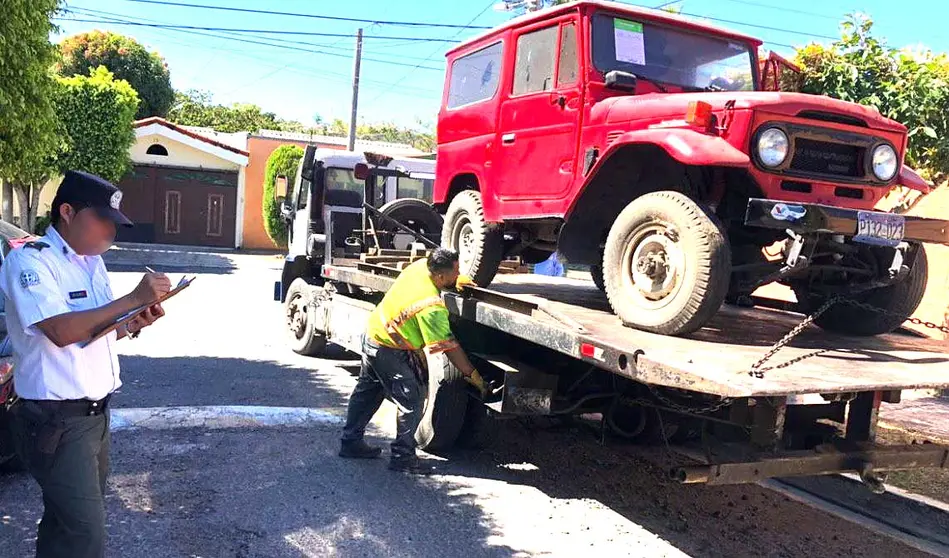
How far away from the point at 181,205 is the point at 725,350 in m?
25.1

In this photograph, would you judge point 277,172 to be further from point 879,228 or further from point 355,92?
point 879,228

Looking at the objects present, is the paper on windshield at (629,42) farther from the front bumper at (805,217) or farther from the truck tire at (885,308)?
the truck tire at (885,308)

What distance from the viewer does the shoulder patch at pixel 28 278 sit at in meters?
2.61

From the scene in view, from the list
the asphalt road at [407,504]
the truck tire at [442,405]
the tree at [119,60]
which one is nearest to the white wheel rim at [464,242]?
the truck tire at [442,405]

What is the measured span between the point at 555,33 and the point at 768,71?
1.80 meters

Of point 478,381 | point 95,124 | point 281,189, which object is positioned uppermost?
point 95,124

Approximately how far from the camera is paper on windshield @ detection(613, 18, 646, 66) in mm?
5242

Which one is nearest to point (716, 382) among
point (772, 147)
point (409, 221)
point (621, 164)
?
point (772, 147)

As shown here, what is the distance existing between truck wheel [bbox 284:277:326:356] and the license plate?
6.24 metres

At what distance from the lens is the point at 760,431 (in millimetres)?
3838

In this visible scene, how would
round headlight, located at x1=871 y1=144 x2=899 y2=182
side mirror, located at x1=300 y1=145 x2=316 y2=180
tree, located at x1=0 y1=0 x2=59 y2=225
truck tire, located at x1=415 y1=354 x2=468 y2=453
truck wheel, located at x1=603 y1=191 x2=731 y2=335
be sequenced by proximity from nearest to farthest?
truck wheel, located at x1=603 y1=191 x2=731 y2=335 → round headlight, located at x1=871 y1=144 x2=899 y2=182 → tree, located at x1=0 y1=0 x2=59 y2=225 → truck tire, located at x1=415 y1=354 x2=468 y2=453 → side mirror, located at x1=300 y1=145 x2=316 y2=180

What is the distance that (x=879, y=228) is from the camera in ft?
13.3

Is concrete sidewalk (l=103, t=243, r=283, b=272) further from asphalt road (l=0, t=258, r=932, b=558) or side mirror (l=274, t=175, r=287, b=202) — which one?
asphalt road (l=0, t=258, r=932, b=558)

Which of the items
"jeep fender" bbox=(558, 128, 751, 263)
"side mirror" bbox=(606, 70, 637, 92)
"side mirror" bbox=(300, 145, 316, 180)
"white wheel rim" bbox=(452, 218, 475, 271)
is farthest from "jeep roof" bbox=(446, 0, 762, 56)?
"side mirror" bbox=(300, 145, 316, 180)
